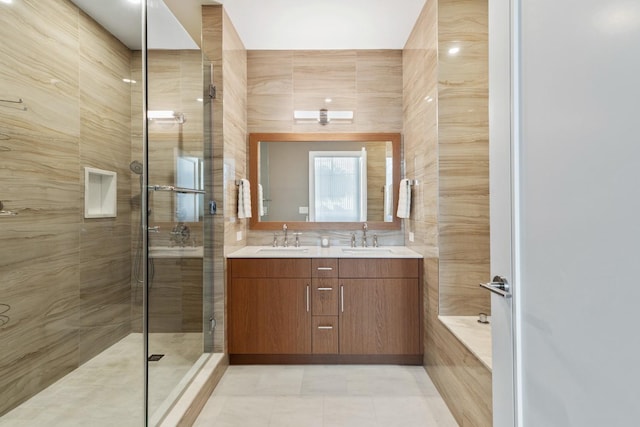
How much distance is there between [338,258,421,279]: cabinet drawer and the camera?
8.84 feet

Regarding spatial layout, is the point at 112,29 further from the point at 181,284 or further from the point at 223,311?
the point at 223,311

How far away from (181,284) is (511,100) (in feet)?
6.63

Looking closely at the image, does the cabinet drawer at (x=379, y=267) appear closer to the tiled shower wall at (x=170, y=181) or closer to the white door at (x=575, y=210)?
the tiled shower wall at (x=170, y=181)

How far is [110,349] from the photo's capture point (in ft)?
5.09

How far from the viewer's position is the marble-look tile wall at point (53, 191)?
1.29 m

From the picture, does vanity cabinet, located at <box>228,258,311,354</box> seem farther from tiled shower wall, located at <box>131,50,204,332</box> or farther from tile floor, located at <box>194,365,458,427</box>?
tiled shower wall, located at <box>131,50,204,332</box>

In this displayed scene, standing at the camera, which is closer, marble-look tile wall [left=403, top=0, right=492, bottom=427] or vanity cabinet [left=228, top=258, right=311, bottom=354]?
marble-look tile wall [left=403, top=0, right=492, bottom=427]

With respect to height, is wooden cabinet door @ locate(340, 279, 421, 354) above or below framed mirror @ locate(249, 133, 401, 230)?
below

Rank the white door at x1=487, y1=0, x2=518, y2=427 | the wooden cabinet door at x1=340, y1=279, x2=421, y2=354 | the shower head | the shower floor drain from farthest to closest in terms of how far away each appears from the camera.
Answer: the wooden cabinet door at x1=340, y1=279, x2=421, y2=354
the shower floor drain
the shower head
the white door at x1=487, y1=0, x2=518, y2=427

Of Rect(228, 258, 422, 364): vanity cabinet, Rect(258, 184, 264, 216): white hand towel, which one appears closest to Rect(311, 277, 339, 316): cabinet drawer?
Rect(228, 258, 422, 364): vanity cabinet

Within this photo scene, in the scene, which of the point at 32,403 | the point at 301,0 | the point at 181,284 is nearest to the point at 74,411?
the point at 32,403

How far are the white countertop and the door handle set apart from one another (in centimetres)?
155

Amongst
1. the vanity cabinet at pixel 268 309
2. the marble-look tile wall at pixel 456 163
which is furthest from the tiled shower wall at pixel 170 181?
the marble-look tile wall at pixel 456 163

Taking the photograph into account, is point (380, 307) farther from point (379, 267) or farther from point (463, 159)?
point (463, 159)
